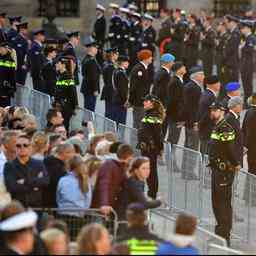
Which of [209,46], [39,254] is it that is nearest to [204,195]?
[39,254]

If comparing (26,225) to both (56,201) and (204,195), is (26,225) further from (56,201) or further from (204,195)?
(204,195)

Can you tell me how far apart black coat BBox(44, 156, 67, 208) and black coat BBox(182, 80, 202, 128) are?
6.98 metres

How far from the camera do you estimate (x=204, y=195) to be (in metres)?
18.6

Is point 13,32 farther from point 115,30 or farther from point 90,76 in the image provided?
point 115,30

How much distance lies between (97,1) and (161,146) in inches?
820

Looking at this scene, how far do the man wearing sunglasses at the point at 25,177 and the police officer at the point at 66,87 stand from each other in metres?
7.51

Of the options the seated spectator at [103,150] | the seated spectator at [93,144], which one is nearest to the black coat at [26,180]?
the seated spectator at [103,150]

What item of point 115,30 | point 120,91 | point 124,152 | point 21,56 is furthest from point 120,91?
point 115,30

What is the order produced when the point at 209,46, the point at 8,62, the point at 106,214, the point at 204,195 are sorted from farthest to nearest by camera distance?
the point at 209,46, the point at 8,62, the point at 204,195, the point at 106,214

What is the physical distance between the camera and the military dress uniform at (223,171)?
16984 millimetres

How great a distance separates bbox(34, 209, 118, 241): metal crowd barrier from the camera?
13.3 meters

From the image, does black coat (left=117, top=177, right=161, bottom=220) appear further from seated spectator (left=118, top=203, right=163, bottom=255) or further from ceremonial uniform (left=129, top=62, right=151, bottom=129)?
ceremonial uniform (left=129, top=62, right=151, bottom=129)

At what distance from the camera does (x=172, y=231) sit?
44.1 ft

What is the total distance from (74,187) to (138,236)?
208cm
